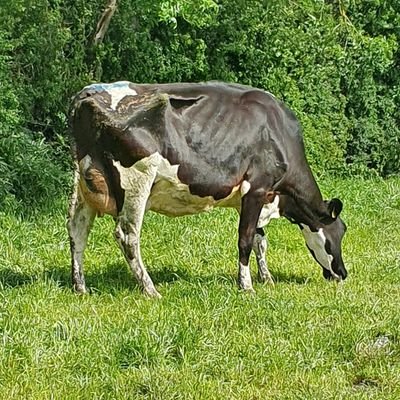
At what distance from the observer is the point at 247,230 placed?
8.41 metres

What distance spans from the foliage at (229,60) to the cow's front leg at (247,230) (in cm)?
332

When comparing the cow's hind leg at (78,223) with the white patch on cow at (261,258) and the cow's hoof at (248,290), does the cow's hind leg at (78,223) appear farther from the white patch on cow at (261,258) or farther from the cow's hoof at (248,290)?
the white patch on cow at (261,258)

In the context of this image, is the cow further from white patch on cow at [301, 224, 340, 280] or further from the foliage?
the foliage

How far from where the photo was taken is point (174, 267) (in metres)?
9.16

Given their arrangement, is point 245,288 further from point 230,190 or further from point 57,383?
point 57,383

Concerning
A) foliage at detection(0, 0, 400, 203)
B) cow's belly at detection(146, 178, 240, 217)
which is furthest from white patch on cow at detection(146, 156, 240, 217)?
foliage at detection(0, 0, 400, 203)

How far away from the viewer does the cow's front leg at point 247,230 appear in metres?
8.30

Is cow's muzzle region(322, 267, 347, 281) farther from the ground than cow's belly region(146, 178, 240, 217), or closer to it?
closer to it

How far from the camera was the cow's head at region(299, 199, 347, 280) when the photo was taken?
353 inches

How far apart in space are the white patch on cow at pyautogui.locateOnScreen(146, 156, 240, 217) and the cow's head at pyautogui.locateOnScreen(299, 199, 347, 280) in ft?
3.31

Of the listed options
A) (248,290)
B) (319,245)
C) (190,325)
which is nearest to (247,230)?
(248,290)

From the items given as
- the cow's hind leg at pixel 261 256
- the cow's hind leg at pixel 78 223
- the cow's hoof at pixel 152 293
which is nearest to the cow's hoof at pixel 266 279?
the cow's hind leg at pixel 261 256

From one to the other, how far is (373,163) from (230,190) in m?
9.68

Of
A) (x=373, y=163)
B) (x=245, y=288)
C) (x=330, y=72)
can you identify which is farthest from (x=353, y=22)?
(x=245, y=288)
